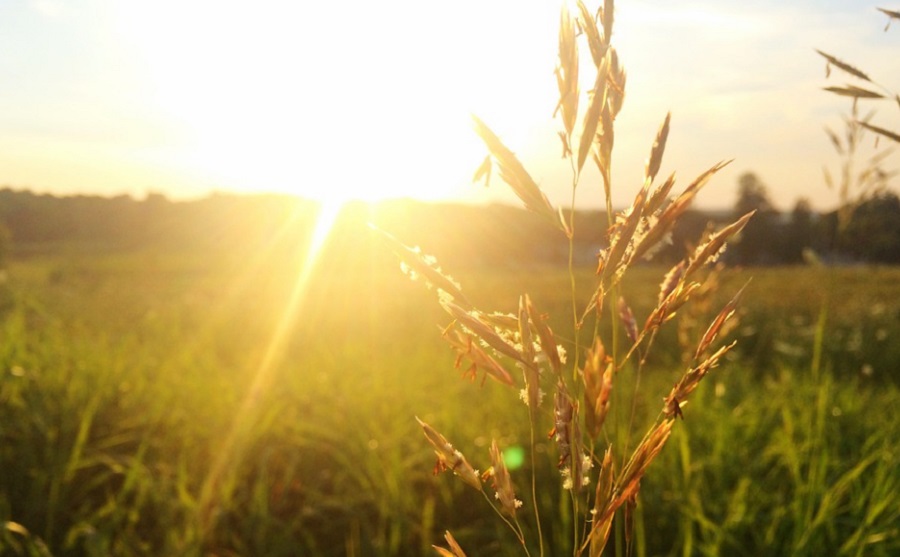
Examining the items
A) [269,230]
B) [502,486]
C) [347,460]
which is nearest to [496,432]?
[347,460]

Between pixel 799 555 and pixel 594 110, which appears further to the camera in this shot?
pixel 799 555

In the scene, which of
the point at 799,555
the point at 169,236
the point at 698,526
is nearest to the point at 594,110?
the point at 799,555

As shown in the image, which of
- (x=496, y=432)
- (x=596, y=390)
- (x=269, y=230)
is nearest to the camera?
(x=596, y=390)

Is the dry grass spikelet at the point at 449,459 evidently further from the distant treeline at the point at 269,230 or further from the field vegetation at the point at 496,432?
the distant treeline at the point at 269,230

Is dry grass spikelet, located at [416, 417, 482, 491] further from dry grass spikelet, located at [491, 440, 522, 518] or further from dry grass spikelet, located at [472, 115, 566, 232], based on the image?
dry grass spikelet, located at [472, 115, 566, 232]

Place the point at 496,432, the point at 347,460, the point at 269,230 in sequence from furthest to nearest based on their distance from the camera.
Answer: the point at 269,230 → the point at 496,432 → the point at 347,460

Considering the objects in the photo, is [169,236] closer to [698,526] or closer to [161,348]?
[161,348]

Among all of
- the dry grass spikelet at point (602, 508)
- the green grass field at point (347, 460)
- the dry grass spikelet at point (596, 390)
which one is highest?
the dry grass spikelet at point (596, 390)

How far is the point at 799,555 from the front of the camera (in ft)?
7.47

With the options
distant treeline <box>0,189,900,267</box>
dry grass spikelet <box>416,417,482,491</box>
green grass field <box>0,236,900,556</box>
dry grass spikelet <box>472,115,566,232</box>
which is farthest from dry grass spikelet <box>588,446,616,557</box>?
distant treeline <box>0,189,900,267</box>

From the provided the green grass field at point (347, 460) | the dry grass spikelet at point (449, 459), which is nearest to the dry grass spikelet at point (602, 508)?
the dry grass spikelet at point (449, 459)

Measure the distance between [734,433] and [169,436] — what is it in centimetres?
276

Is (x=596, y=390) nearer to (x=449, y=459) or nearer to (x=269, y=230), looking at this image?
(x=449, y=459)

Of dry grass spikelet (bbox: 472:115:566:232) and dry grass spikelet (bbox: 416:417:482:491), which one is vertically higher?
dry grass spikelet (bbox: 472:115:566:232)
